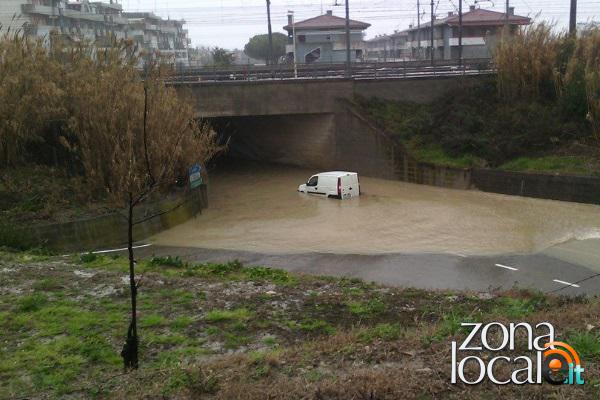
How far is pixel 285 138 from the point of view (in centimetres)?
3338

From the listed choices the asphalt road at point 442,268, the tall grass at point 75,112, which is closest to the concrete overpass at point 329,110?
the tall grass at point 75,112

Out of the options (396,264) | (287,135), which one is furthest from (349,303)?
Result: (287,135)

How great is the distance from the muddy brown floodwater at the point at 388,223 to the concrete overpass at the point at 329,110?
2378mm

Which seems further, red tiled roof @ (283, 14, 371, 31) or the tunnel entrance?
red tiled roof @ (283, 14, 371, 31)

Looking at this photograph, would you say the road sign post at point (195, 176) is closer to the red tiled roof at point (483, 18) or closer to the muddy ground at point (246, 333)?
the muddy ground at point (246, 333)

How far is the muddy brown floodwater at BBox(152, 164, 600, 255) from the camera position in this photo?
17.8 meters

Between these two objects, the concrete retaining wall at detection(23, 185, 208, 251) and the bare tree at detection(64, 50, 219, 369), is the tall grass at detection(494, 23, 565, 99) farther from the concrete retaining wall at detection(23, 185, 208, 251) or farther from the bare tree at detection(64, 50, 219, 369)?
the concrete retaining wall at detection(23, 185, 208, 251)

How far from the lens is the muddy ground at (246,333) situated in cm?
558

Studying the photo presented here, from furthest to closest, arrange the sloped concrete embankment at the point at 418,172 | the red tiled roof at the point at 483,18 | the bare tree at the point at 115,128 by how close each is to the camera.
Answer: the red tiled roof at the point at 483,18, the sloped concrete embankment at the point at 418,172, the bare tree at the point at 115,128

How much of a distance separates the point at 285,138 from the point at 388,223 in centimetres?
1422

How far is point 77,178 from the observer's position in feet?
66.0

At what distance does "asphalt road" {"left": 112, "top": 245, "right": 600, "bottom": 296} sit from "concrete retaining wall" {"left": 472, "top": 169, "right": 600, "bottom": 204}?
7.15 meters

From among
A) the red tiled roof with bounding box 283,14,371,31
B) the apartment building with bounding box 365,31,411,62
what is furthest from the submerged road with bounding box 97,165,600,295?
the apartment building with bounding box 365,31,411,62

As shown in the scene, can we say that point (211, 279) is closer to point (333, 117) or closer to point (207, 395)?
point (207, 395)
